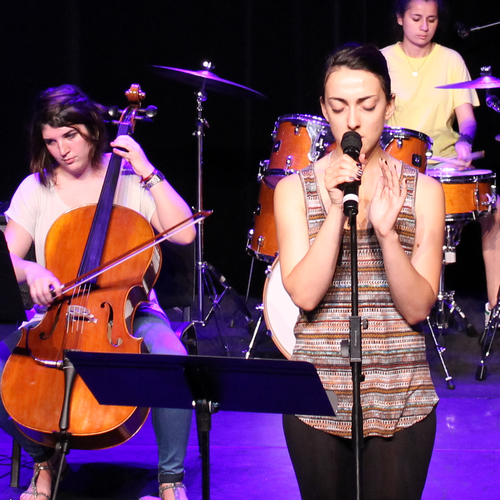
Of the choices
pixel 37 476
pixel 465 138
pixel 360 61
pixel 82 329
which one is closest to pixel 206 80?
pixel 465 138

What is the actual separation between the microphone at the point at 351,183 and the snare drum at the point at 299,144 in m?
2.30

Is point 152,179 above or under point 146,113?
under

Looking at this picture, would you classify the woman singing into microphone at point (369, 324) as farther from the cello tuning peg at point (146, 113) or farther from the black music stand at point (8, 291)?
the cello tuning peg at point (146, 113)

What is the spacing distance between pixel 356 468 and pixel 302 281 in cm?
38

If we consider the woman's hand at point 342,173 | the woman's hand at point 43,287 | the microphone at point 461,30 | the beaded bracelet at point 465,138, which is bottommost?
the woman's hand at point 43,287

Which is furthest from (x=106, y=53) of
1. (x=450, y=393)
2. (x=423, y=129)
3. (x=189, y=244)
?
(x=450, y=393)

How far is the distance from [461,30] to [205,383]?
397 cm

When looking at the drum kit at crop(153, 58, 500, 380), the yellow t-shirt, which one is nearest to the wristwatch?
the drum kit at crop(153, 58, 500, 380)

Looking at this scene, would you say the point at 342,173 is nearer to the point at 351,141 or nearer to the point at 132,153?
the point at 351,141

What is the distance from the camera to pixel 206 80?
4027mm

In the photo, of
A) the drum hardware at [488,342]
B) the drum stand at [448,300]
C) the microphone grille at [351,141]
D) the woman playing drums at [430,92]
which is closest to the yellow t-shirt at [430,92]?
the woman playing drums at [430,92]

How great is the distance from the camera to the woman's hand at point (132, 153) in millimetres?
2537

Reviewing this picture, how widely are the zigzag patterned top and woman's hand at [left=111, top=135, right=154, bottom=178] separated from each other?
125 centimetres

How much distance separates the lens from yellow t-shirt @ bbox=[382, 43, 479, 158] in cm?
432
